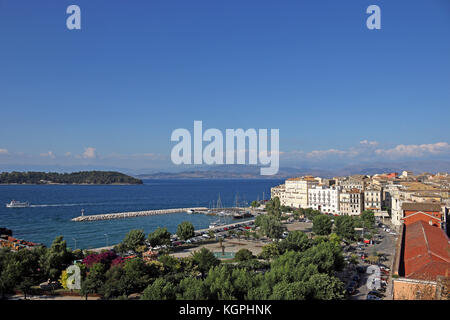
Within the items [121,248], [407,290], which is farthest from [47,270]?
[407,290]

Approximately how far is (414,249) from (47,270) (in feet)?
47.2

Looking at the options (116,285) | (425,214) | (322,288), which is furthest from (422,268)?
(425,214)

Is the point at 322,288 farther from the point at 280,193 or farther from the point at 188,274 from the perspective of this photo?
the point at 280,193

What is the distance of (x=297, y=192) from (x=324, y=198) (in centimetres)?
500

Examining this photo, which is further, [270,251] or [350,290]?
[270,251]

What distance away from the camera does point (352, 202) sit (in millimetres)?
35406

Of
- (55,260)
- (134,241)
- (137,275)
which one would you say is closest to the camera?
(137,275)

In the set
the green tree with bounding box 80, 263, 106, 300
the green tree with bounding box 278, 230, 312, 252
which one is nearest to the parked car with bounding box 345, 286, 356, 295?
the green tree with bounding box 278, 230, 312, 252

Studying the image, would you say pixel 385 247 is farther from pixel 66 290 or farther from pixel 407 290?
pixel 66 290
